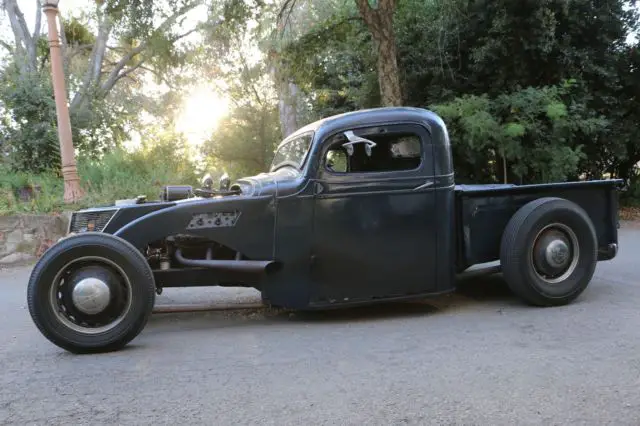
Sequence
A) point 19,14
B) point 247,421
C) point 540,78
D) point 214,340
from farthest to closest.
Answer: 1. point 19,14
2. point 540,78
3. point 214,340
4. point 247,421

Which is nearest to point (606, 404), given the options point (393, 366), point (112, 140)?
point (393, 366)

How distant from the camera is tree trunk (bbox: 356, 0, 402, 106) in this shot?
11.0 meters

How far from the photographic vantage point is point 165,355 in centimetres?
372

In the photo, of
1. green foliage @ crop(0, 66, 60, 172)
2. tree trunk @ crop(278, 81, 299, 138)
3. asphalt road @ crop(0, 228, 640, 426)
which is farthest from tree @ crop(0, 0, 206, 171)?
asphalt road @ crop(0, 228, 640, 426)

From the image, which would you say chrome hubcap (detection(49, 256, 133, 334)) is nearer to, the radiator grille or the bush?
the radiator grille

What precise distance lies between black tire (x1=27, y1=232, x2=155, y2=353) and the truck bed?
110 inches

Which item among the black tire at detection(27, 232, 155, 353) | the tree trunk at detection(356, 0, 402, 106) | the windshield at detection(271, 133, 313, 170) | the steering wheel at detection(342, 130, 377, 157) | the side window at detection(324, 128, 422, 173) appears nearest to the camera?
the black tire at detection(27, 232, 155, 353)

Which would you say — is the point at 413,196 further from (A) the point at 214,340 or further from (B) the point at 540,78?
(B) the point at 540,78

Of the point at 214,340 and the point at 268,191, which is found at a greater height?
the point at 268,191

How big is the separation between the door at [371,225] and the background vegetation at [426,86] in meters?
6.43

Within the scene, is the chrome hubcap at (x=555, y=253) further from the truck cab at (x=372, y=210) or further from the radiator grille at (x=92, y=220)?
the radiator grille at (x=92, y=220)

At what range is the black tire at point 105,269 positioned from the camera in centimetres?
370

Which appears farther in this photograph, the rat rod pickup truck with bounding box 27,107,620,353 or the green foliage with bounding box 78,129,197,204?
the green foliage with bounding box 78,129,197,204

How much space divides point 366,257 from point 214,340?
1417 millimetres
